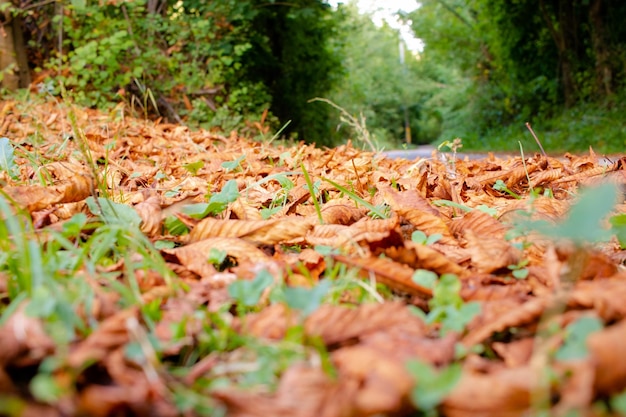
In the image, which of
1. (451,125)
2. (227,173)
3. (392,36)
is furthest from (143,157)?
(392,36)

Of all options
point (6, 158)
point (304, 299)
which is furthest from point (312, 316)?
point (6, 158)

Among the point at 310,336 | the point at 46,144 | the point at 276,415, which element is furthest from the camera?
the point at 46,144

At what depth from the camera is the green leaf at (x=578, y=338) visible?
65cm

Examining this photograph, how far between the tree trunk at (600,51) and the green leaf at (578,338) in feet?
39.3

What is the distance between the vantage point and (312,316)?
810 millimetres

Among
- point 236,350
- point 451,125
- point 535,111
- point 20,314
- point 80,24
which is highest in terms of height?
point 80,24

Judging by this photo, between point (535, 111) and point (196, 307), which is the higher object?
point (196, 307)

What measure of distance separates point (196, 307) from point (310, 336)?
24 cm

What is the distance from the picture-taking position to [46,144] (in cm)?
295

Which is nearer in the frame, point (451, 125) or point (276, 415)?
point (276, 415)

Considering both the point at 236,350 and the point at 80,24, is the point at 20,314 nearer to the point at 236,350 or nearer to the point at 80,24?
the point at 236,350

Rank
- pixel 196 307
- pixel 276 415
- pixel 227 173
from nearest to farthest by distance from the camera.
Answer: pixel 276 415, pixel 196 307, pixel 227 173

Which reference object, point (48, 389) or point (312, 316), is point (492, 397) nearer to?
point (312, 316)

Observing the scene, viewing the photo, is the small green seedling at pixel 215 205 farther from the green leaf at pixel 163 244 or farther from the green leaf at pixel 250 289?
the green leaf at pixel 250 289
